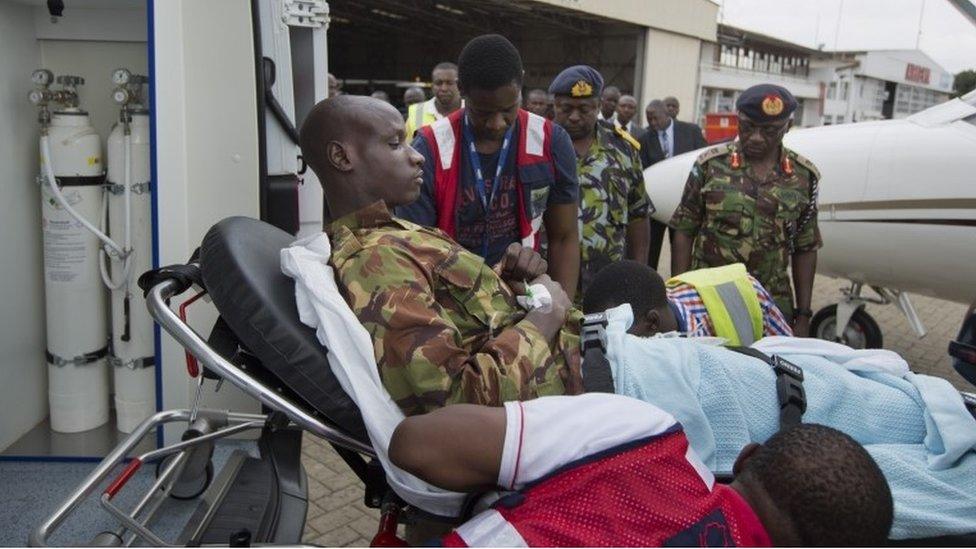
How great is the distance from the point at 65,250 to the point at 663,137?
633 cm

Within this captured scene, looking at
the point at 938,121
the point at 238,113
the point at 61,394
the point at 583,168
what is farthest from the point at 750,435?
the point at 938,121

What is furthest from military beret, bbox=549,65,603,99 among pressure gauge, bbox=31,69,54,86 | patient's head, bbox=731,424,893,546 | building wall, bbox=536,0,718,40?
building wall, bbox=536,0,718,40

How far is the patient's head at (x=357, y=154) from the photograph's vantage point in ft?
6.47

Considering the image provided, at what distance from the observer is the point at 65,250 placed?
3.43m

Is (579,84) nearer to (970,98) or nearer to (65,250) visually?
(65,250)

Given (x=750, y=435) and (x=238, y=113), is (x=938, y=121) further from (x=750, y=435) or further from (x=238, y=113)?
(x=238, y=113)

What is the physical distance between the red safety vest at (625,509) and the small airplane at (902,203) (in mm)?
3672

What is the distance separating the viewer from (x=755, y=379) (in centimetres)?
175

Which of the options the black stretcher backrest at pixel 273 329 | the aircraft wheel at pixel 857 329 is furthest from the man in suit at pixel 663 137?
the black stretcher backrest at pixel 273 329

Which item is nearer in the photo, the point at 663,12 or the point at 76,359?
the point at 76,359

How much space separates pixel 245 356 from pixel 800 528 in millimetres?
1256

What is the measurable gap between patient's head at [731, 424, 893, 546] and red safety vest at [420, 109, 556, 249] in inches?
70.2

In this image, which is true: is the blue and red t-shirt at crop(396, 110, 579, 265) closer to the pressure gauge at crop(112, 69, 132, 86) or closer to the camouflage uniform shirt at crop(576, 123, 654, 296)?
the camouflage uniform shirt at crop(576, 123, 654, 296)

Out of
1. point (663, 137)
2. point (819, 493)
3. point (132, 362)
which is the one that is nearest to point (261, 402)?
point (819, 493)
